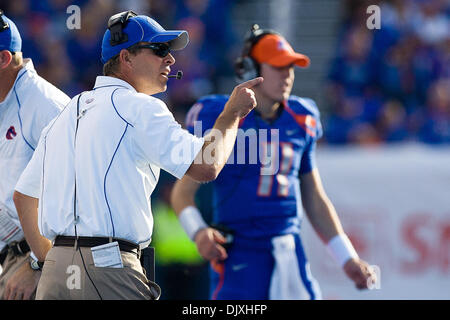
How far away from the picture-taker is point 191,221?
5.28 m

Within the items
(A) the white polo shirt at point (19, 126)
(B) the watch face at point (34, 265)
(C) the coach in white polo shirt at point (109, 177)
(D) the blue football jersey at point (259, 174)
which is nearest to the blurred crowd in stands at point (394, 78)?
(D) the blue football jersey at point (259, 174)

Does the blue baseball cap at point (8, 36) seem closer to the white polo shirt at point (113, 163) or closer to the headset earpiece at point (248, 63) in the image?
the white polo shirt at point (113, 163)

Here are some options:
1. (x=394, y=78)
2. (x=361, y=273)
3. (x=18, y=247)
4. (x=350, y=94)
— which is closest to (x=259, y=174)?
(x=361, y=273)

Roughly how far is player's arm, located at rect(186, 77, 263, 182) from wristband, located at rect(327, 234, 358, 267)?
5.76 feet

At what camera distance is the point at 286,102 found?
17.8 feet

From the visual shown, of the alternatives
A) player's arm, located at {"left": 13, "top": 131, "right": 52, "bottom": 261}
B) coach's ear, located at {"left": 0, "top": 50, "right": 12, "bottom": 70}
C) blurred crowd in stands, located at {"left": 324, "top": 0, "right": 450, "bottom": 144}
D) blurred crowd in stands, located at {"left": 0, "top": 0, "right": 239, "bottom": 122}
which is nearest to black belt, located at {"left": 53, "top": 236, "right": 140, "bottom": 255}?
player's arm, located at {"left": 13, "top": 131, "right": 52, "bottom": 261}

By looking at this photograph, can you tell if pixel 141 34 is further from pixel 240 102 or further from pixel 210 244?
pixel 210 244

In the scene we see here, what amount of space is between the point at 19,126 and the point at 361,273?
6.67 ft

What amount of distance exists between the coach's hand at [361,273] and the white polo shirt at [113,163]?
174 centimetres

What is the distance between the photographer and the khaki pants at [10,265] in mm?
4281

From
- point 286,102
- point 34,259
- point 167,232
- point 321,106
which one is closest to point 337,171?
point 167,232

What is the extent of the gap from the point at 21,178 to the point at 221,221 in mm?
1742

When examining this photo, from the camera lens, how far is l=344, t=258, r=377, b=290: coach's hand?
493cm
